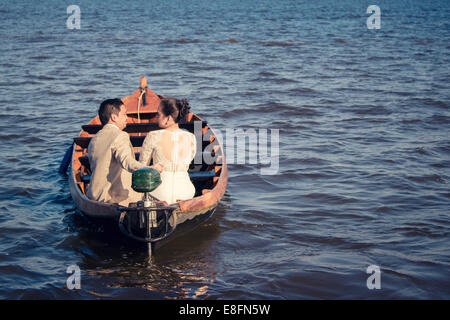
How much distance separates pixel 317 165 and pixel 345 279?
13.4 feet

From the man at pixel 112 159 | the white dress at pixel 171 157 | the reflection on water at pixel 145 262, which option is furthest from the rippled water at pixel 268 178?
the white dress at pixel 171 157

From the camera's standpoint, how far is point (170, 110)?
5758mm

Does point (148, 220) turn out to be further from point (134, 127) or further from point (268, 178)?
point (268, 178)

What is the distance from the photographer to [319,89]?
1573 cm

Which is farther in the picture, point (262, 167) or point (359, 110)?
point (359, 110)

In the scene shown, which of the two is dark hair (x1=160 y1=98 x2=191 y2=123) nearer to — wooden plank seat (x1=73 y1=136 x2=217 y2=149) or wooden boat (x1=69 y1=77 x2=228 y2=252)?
wooden boat (x1=69 y1=77 x2=228 y2=252)

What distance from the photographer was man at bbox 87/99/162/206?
18.5 ft

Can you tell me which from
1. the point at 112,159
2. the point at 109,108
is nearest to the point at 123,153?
the point at 112,159

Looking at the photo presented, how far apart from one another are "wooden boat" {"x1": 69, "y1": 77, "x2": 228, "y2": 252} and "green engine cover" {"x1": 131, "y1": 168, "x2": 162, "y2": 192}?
1.40ft

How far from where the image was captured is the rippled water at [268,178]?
574 cm

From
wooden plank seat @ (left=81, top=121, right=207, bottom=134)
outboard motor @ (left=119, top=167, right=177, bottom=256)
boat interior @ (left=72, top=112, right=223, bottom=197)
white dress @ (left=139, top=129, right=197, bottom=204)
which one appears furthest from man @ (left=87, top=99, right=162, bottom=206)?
wooden plank seat @ (left=81, top=121, right=207, bottom=134)

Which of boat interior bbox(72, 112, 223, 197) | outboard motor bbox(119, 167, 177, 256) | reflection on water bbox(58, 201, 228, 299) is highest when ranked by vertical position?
boat interior bbox(72, 112, 223, 197)
